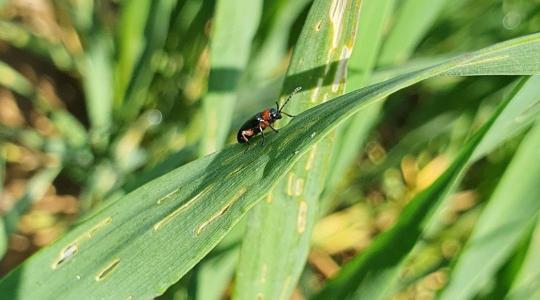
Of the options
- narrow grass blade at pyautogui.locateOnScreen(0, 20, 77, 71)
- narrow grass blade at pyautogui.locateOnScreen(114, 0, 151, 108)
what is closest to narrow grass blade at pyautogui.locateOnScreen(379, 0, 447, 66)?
narrow grass blade at pyautogui.locateOnScreen(114, 0, 151, 108)

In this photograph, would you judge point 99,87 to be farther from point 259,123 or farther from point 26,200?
point 259,123

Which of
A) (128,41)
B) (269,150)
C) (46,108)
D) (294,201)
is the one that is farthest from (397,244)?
(46,108)

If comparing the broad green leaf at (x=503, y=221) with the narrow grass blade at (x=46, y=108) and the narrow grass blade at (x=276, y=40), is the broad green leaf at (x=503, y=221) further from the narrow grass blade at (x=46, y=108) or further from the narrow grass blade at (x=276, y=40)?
the narrow grass blade at (x=46, y=108)

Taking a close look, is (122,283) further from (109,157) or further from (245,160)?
(109,157)

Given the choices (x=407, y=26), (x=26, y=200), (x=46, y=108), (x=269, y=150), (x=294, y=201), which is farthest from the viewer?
(x=46, y=108)

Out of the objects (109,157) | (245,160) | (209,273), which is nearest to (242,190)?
(245,160)

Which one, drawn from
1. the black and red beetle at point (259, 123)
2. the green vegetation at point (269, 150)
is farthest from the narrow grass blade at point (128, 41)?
the black and red beetle at point (259, 123)

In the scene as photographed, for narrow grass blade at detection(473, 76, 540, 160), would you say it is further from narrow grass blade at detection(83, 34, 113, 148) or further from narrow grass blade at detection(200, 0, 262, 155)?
narrow grass blade at detection(83, 34, 113, 148)
